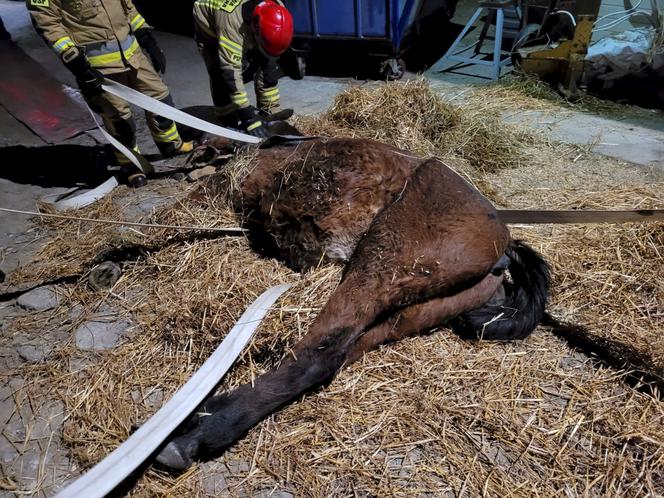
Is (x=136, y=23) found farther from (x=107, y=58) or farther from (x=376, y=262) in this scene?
(x=376, y=262)

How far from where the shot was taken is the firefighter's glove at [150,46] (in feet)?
15.7

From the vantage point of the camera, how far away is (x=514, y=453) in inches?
81.8

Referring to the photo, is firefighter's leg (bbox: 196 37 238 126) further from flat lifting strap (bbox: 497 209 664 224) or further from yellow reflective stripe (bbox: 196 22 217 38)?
flat lifting strap (bbox: 497 209 664 224)

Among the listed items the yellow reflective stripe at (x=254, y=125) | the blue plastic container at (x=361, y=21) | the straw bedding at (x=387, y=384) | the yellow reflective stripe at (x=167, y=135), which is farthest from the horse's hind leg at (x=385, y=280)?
the blue plastic container at (x=361, y=21)

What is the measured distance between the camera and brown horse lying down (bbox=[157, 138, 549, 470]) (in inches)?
87.5

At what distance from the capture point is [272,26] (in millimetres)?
4523

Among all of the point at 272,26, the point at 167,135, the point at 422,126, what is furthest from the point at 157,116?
the point at 422,126

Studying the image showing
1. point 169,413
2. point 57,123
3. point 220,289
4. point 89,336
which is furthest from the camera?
point 57,123

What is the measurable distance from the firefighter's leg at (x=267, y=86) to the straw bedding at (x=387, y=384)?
94.4 inches

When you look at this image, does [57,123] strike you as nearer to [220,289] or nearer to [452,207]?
[220,289]

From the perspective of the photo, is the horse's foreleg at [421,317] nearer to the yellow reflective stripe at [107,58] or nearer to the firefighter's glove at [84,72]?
the firefighter's glove at [84,72]

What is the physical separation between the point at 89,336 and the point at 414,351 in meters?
1.83

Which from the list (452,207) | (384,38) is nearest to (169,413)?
(452,207)

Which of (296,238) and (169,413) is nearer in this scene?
(169,413)
